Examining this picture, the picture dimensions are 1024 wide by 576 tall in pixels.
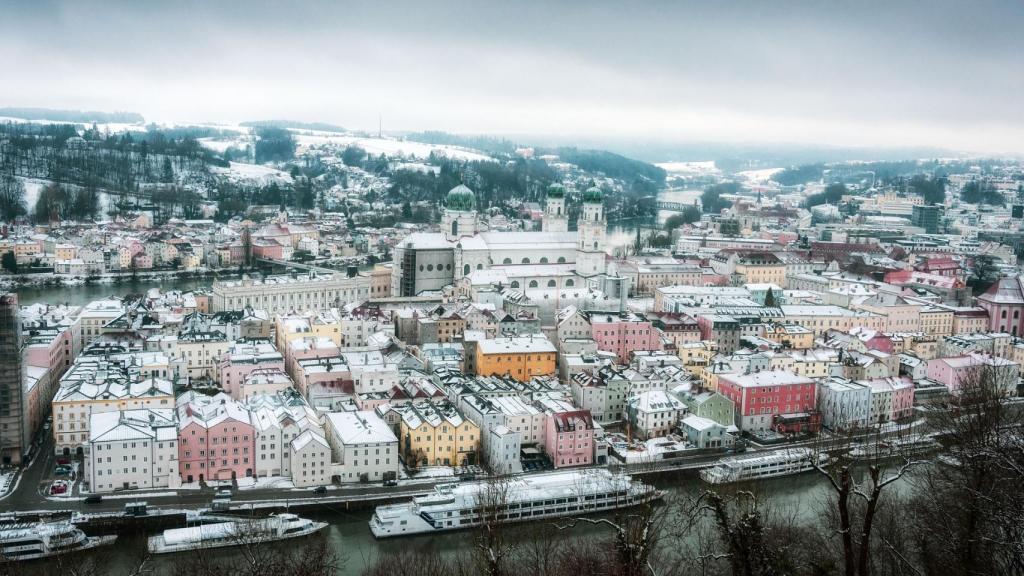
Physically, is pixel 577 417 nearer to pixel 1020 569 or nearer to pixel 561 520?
pixel 561 520

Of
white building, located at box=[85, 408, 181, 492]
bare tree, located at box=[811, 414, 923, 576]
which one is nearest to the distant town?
white building, located at box=[85, 408, 181, 492]

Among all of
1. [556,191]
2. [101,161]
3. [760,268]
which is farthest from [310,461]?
[101,161]

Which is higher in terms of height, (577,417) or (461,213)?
(461,213)

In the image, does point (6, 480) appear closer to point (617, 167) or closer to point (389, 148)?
point (389, 148)

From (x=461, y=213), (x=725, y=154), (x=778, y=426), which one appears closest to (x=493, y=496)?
(x=778, y=426)

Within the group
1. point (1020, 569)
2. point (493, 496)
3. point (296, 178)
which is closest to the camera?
point (1020, 569)

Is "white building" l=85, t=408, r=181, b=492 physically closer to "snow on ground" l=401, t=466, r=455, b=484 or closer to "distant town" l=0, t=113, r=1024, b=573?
"distant town" l=0, t=113, r=1024, b=573

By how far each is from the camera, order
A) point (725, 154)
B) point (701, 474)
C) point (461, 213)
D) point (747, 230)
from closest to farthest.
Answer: point (701, 474), point (461, 213), point (747, 230), point (725, 154)
